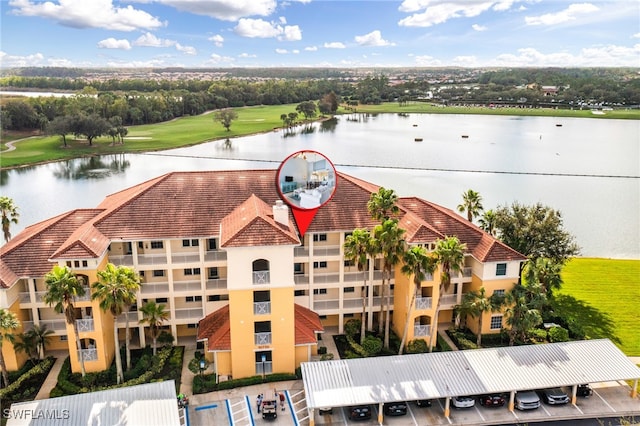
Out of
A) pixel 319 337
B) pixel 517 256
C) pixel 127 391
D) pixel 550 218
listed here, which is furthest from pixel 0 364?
pixel 550 218

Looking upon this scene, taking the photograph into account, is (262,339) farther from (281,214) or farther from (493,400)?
(493,400)

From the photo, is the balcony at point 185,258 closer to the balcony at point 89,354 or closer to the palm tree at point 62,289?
the palm tree at point 62,289

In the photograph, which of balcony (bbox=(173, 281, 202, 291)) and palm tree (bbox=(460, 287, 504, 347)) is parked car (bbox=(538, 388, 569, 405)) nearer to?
palm tree (bbox=(460, 287, 504, 347))

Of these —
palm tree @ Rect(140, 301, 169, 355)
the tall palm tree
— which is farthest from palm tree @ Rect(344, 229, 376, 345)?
palm tree @ Rect(140, 301, 169, 355)

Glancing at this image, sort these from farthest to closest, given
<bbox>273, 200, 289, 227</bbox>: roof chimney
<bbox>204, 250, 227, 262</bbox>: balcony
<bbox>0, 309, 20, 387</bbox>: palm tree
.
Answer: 1. <bbox>204, 250, 227, 262</bbox>: balcony
2. <bbox>273, 200, 289, 227</bbox>: roof chimney
3. <bbox>0, 309, 20, 387</bbox>: palm tree

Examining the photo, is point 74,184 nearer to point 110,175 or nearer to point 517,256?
point 110,175

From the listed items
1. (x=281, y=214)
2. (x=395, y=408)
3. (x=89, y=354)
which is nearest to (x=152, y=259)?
(x=89, y=354)
